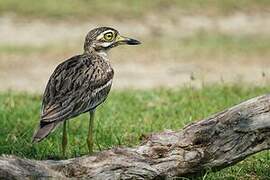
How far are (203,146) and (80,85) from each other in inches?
42.1

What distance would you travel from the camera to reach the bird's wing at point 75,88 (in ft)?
18.7

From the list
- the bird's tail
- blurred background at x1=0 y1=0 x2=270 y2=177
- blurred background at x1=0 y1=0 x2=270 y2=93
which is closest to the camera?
the bird's tail

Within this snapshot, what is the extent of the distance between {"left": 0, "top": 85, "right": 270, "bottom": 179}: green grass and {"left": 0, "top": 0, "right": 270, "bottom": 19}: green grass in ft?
27.7

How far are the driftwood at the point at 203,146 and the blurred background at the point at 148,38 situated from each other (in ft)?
23.1

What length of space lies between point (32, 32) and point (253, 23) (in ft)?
18.8

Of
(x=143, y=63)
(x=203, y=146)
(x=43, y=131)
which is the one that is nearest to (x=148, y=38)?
(x=143, y=63)

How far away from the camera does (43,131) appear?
544 centimetres

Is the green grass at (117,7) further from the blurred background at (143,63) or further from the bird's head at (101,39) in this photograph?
the bird's head at (101,39)

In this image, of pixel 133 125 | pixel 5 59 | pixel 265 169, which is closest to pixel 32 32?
pixel 5 59

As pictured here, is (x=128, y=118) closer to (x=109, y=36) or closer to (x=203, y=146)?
(x=109, y=36)

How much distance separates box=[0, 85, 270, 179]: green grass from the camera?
6.70 m

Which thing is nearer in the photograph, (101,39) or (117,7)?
(101,39)

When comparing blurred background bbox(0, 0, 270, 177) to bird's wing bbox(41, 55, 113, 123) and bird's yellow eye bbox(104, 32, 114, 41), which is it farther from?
bird's yellow eye bbox(104, 32, 114, 41)

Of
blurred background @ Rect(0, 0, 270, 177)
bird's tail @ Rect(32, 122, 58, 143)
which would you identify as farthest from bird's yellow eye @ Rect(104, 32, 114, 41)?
bird's tail @ Rect(32, 122, 58, 143)
